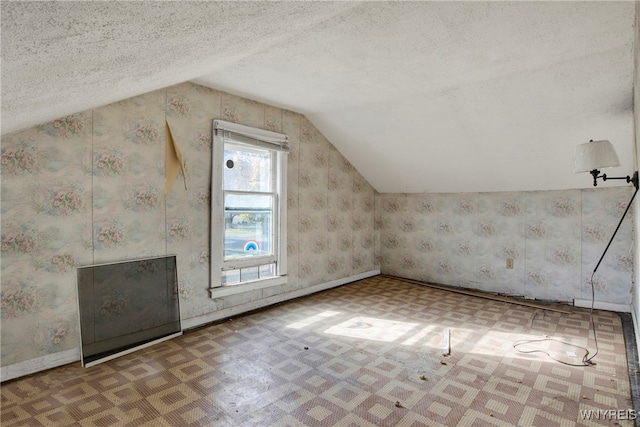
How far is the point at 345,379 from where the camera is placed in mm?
2361

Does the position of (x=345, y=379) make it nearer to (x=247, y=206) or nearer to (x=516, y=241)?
(x=247, y=206)

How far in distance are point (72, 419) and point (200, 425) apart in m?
0.75

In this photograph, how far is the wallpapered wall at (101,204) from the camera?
2.43 meters

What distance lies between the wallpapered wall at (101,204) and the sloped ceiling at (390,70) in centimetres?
32

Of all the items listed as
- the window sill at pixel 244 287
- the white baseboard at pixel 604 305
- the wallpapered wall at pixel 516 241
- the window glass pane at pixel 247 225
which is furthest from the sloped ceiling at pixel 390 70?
the window sill at pixel 244 287

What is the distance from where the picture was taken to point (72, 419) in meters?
1.95

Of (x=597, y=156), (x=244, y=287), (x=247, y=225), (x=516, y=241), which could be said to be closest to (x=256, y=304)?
(x=244, y=287)

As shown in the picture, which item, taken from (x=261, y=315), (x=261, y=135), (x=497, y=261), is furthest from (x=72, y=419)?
(x=497, y=261)

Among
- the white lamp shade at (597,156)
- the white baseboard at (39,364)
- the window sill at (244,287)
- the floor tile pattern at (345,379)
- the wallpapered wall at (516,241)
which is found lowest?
the floor tile pattern at (345,379)

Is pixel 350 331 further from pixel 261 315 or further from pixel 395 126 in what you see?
pixel 395 126

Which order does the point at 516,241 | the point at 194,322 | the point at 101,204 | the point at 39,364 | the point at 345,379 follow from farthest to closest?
the point at 516,241 < the point at 194,322 < the point at 101,204 < the point at 39,364 < the point at 345,379

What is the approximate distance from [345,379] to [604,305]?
3.28 metres

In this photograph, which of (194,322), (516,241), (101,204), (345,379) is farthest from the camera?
(516,241)

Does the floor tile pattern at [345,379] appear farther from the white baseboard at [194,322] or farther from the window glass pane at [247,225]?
the window glass pane at [247,225]
